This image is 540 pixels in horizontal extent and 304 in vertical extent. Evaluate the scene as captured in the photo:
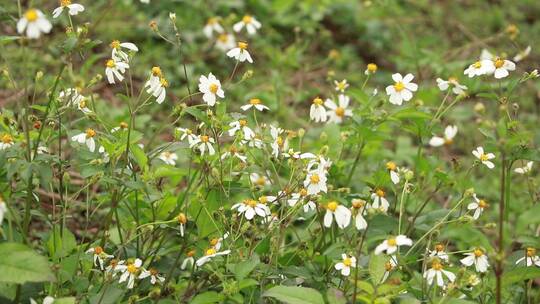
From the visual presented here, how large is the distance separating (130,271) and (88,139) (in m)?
0.34

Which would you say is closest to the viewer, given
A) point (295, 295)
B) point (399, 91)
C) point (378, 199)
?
point (295, 295)

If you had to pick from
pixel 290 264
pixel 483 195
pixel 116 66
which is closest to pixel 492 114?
pixel 483 195

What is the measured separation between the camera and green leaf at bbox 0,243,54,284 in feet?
4.71

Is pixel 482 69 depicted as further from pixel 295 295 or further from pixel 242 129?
pixel 295 295

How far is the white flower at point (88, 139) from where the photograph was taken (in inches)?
69.0

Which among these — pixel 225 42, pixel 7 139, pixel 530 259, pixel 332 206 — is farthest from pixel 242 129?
pixel 225 42

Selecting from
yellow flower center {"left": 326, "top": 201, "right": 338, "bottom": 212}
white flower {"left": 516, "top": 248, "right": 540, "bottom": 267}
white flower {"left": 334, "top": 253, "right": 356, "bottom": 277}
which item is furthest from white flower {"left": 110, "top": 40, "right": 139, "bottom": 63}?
white flower {"left": 516, "top": 248, "right": 540, "bottom": 267}

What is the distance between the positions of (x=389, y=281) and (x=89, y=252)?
0.74m

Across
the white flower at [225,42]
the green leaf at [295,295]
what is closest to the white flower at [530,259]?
the green leaf at [295,295]

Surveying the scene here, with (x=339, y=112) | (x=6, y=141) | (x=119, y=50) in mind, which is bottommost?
(x=339, y=112)

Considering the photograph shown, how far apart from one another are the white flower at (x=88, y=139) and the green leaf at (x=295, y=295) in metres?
0.56

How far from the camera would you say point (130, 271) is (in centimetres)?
166

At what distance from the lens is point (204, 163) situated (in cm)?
187

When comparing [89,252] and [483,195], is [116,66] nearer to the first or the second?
[89,252]
